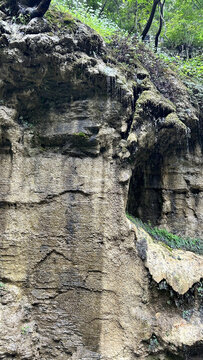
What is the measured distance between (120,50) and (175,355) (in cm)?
681

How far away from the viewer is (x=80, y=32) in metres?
6.28

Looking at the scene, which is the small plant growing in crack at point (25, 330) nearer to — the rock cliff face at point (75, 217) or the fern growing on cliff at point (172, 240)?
the rock cliff face at point (75, 217)

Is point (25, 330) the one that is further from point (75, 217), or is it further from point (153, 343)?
point (153, 343)

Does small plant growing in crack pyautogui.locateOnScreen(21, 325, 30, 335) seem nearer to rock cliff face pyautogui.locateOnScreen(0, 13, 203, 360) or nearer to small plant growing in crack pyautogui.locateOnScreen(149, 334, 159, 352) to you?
rock cliff face pyautogui.locateOnScreen(0, 13, 203, 360)

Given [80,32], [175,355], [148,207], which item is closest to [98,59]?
[80,32]

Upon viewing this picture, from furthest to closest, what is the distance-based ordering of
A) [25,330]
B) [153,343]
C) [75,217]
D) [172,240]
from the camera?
[172,240]
[75,217]
[153,343]
[25,330]

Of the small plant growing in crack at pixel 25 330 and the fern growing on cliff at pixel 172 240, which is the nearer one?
the small plant growing in crack at pixel 25 330

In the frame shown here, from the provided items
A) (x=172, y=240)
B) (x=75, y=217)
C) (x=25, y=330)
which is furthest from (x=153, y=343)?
(x=75, y=217)

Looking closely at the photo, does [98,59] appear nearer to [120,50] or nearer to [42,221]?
[120,50]

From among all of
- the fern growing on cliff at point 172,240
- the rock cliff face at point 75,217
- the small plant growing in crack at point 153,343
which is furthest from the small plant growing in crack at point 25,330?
the fern growing on cliff at point 172,240

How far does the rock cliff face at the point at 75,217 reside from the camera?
5.59 meters

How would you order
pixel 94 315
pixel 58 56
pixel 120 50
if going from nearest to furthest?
1. pixel 94 315
2. pixel 58 56
3. pixel 120 50

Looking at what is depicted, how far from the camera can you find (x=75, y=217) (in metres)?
6.03

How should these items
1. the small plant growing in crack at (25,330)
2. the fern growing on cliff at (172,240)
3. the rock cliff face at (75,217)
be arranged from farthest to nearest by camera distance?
the fern growing on cliff at (172,240)
the rock cliff face at (75,217)
the small plant growing in crack at (25,330)
